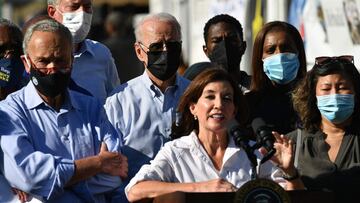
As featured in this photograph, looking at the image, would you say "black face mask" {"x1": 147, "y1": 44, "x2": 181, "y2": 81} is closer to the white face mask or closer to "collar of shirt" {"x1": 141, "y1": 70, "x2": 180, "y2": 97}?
"collar of shirt" {"x1": 141, "y1": 70, "x2": 180, "y2": 97}

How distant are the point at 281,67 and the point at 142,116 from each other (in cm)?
109

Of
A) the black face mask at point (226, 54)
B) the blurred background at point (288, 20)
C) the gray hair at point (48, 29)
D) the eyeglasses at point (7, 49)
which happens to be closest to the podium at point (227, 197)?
the gray hair at point (48, 29)

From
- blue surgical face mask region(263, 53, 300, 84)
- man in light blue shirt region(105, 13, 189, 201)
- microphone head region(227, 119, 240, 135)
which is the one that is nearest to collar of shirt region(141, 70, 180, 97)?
man in light blue shirt region(105, 13, 189, 201)

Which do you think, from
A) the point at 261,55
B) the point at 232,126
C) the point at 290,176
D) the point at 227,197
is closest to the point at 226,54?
the point at 261,55

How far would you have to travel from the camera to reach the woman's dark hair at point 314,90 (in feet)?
26.5

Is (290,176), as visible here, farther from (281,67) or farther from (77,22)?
(77,22)

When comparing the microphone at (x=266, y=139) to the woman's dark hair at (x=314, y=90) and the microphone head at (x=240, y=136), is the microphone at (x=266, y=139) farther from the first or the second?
the woman's dark hair at (x=314, y=90)

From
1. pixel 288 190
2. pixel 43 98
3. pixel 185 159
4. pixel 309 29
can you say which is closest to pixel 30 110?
pixel 43 98

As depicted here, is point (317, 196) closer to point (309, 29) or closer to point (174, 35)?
point (174, 35)

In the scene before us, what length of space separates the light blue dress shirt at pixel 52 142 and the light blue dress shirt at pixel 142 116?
1.75 ft

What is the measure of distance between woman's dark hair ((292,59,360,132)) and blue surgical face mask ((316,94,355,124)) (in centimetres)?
7

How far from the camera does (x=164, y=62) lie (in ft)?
27.2

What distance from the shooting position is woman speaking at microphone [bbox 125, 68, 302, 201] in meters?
7.21

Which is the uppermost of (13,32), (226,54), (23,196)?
(13,32)
